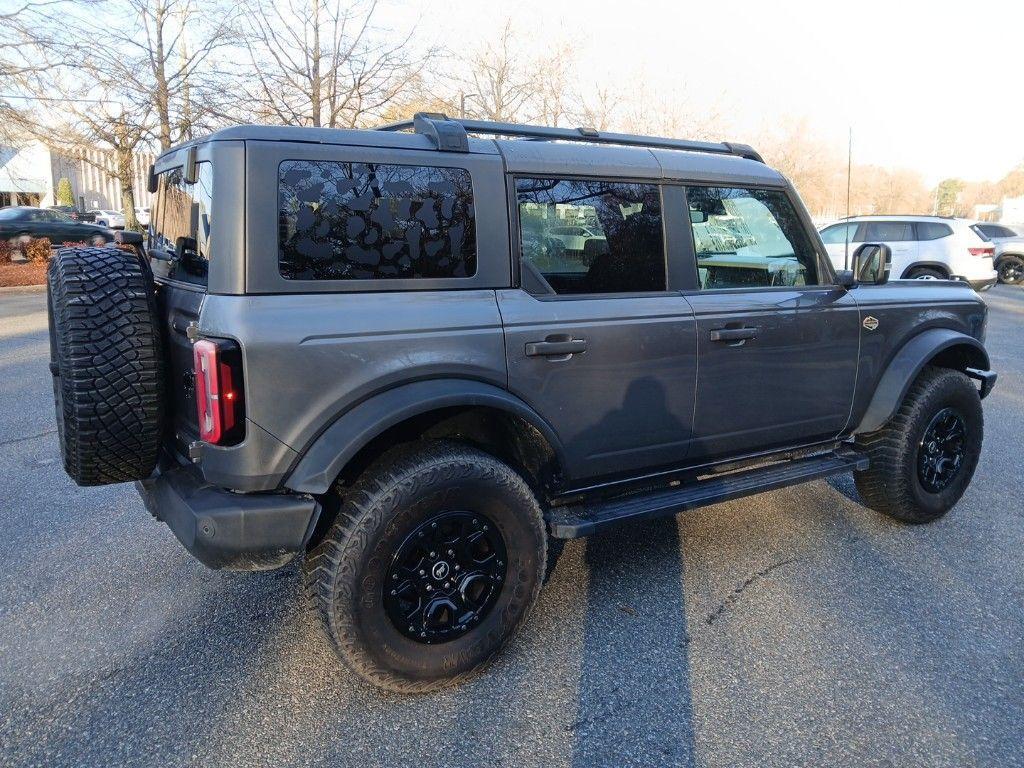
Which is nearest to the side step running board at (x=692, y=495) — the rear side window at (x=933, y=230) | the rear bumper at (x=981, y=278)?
the rear side window at (x=933, y=230)

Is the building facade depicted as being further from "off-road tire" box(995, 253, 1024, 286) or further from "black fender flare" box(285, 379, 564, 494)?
"black fender flare" box(285, 379, 564, 494)

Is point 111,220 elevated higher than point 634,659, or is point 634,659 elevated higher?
point 111,220

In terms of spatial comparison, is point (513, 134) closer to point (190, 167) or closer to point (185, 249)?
point (190, 167)

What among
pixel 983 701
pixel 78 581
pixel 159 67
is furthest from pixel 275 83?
pixel 983 701

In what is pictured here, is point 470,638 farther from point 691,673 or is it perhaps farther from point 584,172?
point 584,172

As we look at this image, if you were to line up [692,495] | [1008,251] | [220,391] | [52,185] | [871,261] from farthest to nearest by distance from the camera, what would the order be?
[52,185]
[1008,251]
[871,261]
[692,495]
[220,391]

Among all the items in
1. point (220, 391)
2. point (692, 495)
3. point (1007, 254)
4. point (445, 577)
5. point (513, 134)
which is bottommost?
point (445, 577)

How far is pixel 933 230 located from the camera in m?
14.3

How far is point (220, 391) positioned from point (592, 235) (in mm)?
1651

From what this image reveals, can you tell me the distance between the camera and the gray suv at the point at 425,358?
8.11ft

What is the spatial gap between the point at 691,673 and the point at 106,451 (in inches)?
90.0

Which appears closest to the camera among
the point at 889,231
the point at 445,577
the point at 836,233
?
the point at 445,577

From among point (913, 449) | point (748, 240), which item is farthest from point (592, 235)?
point (913, 449)

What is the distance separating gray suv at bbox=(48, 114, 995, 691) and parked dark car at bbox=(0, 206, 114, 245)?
2186 cm
